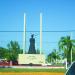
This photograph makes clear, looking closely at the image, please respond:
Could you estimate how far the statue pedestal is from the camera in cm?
8434

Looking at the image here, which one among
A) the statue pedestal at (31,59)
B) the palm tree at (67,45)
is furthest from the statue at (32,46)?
the palm tree at (67,45)

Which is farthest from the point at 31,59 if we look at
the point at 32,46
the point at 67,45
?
the point at 67,45

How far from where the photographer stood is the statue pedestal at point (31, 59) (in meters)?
84.3

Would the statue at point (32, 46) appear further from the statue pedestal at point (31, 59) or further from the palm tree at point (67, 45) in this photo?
the palm tree at point (67, 45)

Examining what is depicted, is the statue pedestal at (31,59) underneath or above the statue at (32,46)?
underneath

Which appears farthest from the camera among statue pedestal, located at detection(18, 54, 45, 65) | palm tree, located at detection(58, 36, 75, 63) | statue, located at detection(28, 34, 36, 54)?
palm tree, located at detection(58, 36, 75, 63)

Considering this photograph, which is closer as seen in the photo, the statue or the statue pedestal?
the statue pedestal

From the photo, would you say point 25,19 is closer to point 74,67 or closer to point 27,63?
point 27,63

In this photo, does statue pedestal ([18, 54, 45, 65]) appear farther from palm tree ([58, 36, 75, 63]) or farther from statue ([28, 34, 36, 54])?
palm tree ([58, 36, 75, 63])

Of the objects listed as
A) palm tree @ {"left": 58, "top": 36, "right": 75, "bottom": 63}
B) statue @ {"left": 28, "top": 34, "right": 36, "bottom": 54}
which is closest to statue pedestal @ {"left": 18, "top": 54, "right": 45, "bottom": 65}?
statue @ {"left": 28, "top": 34, "right": 36, "bottom": 54}

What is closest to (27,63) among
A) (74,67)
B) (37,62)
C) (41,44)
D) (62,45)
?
(37,62)

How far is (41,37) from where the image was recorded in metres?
75.2

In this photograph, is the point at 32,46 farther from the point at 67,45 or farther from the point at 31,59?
the point at 67,45

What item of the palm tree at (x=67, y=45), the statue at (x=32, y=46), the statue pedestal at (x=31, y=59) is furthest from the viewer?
the palm tree at (x=67, y=45)
